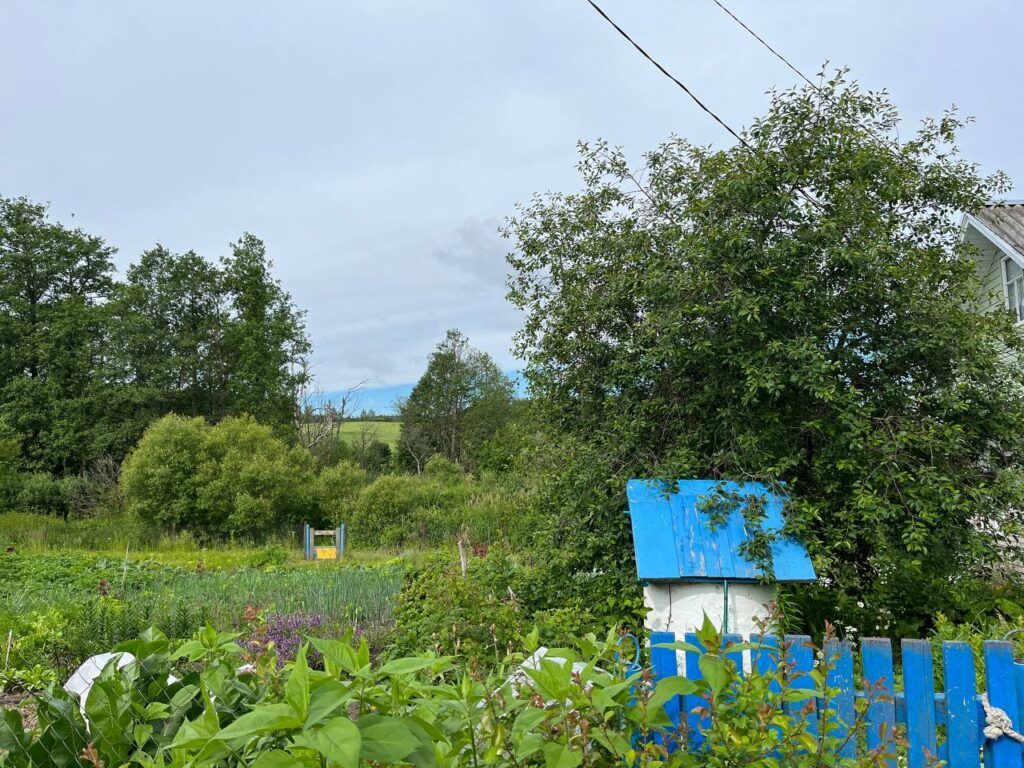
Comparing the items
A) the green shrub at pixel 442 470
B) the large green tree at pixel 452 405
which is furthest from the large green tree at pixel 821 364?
the large green tree at pixel 452 405

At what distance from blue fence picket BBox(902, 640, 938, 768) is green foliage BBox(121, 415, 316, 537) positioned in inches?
747

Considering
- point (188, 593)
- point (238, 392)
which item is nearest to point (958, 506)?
point (188, 593)

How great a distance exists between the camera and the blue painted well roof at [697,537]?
4.86m

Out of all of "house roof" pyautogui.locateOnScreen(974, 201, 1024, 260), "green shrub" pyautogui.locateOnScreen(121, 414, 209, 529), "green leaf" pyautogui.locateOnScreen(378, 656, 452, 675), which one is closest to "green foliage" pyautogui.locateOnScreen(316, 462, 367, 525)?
"green shrub" pyautogui.locateOnScreen(121, 414, 209, 529)

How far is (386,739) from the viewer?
1205 millimetres

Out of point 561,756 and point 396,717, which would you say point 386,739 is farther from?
point 561,756

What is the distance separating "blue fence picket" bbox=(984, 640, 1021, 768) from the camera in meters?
2.90

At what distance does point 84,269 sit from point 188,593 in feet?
91.2

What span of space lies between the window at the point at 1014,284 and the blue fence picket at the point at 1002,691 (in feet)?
46.2

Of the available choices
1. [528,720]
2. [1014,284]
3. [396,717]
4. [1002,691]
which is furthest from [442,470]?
[396,717]

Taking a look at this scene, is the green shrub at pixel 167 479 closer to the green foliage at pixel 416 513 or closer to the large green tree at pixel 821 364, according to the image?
the green foliage at pixel 416 513

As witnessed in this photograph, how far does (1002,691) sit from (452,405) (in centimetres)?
3889

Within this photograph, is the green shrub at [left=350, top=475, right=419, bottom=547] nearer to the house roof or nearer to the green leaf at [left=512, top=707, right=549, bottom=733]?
the house roof

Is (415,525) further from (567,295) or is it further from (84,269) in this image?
(84,269)
